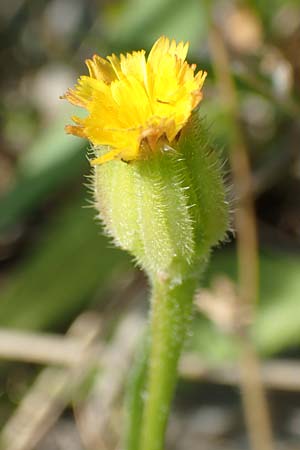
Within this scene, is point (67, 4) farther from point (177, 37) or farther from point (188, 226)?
point (188, 226)

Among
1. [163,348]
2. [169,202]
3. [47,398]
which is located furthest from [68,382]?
[169,202]

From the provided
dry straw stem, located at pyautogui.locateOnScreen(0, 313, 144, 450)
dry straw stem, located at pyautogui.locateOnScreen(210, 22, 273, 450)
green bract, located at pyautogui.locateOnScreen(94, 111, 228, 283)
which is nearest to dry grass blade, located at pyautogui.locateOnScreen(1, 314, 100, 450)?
dry straw stem, located at pyautogui.locateOnScreen(0, 313, 144, 450)

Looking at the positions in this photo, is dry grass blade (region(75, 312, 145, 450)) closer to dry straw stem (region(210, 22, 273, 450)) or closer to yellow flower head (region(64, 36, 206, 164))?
dry straw stem (region(210, 22, 273, 450))

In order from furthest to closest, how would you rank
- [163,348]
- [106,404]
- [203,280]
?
[203,280]
[106,404]
[163,348]

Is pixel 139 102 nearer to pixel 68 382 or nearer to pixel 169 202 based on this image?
pixel 169 202

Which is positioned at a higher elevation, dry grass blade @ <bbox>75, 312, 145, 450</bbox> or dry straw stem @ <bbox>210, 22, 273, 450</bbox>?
dry straw stem @ <bbox>210, 22, 273, 450</bbox>

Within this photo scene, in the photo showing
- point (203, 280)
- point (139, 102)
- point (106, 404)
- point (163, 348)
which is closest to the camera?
point (139, 102)
